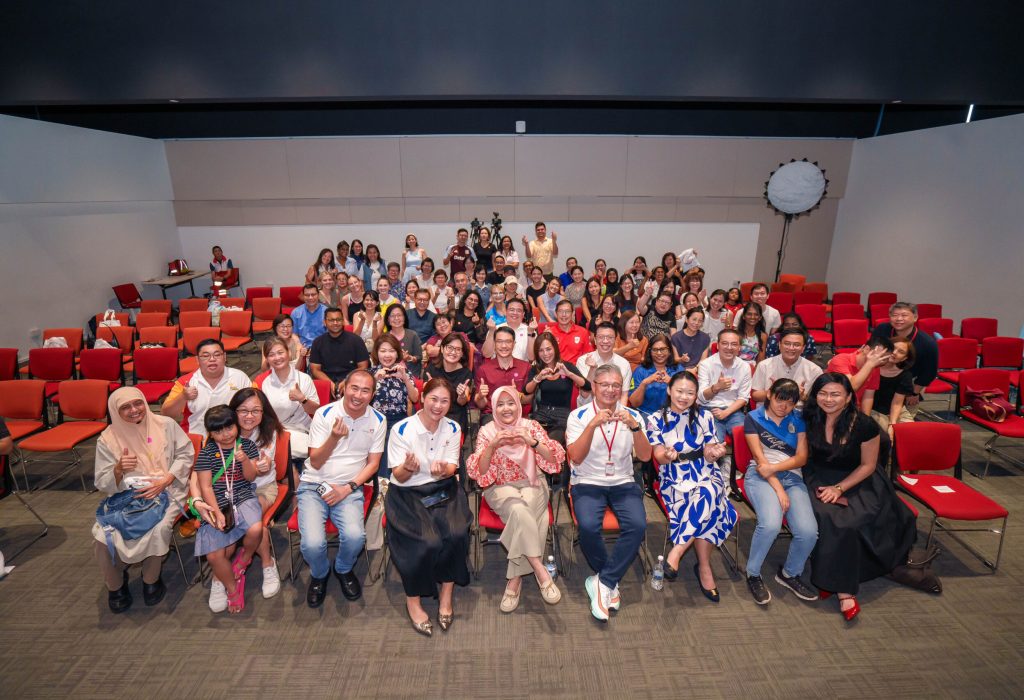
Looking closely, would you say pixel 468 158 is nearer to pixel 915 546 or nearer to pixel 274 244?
pixel 274 244

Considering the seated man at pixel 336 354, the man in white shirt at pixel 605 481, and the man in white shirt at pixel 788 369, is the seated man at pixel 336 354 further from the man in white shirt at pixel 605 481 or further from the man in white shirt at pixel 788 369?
the man in white shirt at pixel 788 369

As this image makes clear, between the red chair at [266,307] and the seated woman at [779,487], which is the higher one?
the red chair at [266,307]

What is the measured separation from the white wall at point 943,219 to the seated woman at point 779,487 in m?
6.85

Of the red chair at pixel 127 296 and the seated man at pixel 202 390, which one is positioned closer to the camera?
the seated man at pixel 202 390

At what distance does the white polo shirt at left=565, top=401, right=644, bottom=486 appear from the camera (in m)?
3.21

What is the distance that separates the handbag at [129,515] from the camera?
2.96m

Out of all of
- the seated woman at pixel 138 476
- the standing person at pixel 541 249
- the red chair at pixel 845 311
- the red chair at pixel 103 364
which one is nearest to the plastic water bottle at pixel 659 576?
the seated woman at pixel 138 476

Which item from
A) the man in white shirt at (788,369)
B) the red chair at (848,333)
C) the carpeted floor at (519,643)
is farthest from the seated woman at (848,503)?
the red chair at (848,333)

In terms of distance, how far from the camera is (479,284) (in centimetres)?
714

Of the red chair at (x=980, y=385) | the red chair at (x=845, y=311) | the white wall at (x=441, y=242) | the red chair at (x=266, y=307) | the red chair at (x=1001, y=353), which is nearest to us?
the red chair at (x=980, y=385)

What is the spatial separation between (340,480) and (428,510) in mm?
643

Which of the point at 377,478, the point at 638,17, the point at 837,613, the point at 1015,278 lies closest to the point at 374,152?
the point at 638,17

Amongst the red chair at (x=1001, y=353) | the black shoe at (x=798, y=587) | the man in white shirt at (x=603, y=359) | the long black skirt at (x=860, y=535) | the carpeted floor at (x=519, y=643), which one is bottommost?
the carpeted floor at (x=519, y=643)

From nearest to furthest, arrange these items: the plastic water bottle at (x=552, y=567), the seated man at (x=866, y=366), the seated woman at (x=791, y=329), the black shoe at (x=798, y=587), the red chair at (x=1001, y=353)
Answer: the black shoe at (x=798, y=587), the plastic water bottle at (x=552, y=567), the seated man at (x=866, y=366), the seated woman at (x=791, y=329), the red chair at (x=1001, y=353)
